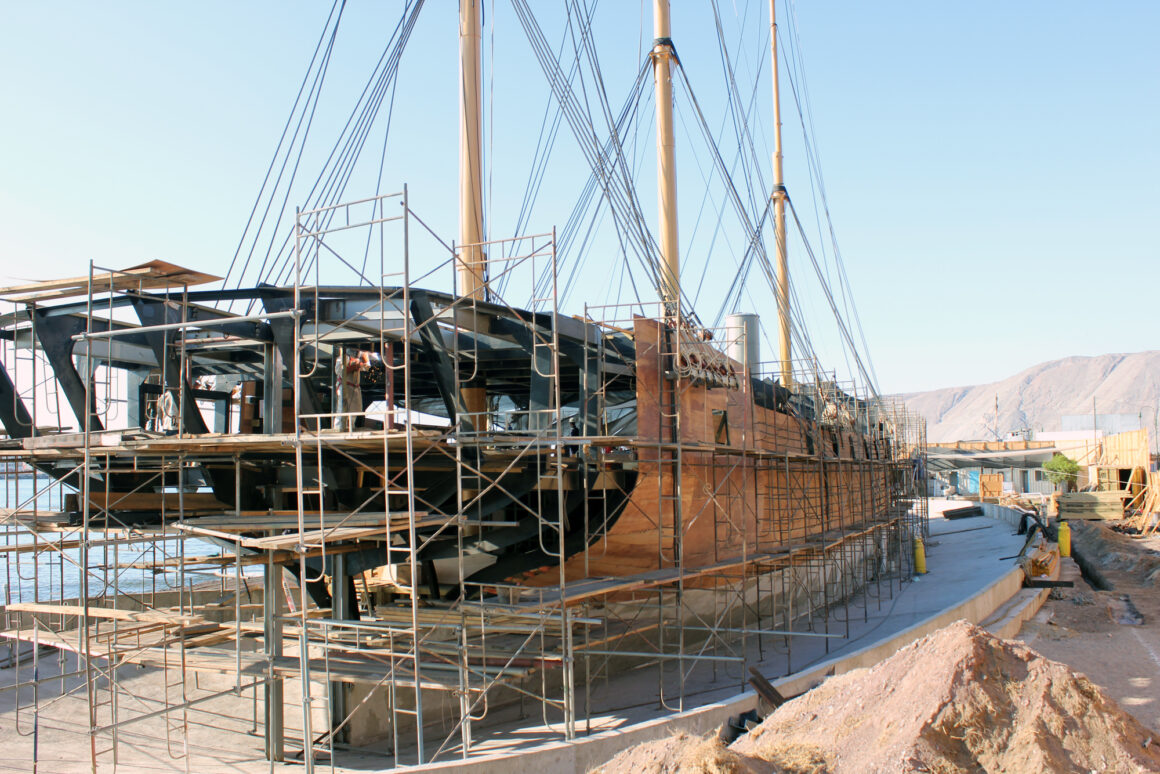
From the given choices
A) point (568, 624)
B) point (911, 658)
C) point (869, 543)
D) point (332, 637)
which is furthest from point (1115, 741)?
point (869, 543)

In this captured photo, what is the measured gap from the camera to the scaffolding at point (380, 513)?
369 inches

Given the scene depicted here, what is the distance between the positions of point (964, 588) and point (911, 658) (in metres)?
14.2

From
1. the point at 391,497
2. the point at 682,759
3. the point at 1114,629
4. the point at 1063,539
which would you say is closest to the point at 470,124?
the point at 391,497

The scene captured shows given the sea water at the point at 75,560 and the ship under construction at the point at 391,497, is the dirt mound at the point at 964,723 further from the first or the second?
the sea water at the point at 75,560

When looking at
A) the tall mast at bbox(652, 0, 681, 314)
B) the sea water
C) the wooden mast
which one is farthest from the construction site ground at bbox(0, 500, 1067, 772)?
the tall mast at bbox(652, 0, 681, 314)

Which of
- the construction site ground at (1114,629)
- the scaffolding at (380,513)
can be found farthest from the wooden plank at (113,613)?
the construction site ground at (1114,629)

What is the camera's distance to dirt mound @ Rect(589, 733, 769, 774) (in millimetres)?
5617

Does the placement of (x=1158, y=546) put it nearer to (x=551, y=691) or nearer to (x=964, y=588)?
(x=964, y=588)

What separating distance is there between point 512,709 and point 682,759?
22.4 ft

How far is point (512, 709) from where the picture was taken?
12.1 metres

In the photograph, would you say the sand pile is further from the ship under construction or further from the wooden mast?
the wooden mast

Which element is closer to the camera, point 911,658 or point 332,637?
point 911,658

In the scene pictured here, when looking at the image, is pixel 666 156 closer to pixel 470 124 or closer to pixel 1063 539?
pixel 470 124

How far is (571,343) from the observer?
1198 centimetres
